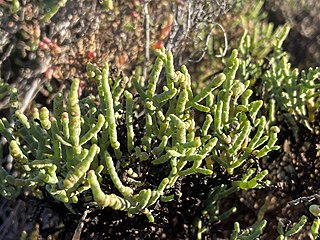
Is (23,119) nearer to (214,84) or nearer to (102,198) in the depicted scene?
(102,198)

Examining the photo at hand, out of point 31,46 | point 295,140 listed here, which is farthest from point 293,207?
point 31,46

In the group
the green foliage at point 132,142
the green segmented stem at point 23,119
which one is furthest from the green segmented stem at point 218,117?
the green segmented stem at point 23,119

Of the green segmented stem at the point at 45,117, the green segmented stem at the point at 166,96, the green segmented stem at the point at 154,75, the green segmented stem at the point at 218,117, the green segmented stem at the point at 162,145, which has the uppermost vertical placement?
the green segmented stem at the point at 154,75

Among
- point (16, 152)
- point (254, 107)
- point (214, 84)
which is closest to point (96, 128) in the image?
point (16, 152)

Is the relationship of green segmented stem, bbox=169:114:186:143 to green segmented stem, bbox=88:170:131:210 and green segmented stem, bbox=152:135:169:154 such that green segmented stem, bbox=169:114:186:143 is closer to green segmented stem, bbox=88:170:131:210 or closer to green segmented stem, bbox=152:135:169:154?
green segmented stem, bbox=152:135:169:154

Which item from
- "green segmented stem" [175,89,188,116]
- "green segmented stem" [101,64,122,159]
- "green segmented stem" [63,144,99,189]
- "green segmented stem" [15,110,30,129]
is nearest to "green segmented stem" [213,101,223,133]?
"green segmented stem" [175,89,188,116]

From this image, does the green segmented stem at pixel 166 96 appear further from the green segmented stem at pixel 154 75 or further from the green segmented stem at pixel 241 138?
the green segmented stem at pixel 241 138

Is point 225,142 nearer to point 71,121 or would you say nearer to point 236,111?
point 236,111
